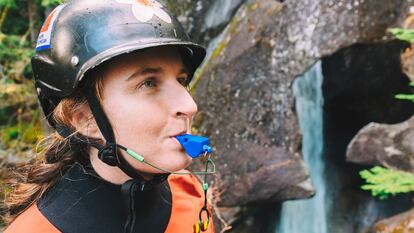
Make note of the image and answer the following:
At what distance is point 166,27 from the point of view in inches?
63.7

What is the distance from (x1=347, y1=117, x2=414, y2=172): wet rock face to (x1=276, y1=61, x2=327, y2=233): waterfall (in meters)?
1.64

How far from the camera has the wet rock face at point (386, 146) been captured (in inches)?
183

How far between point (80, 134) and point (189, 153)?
0.47 meters

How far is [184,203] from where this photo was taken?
1917 mm

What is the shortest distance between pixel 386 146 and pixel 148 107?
4.26 meters

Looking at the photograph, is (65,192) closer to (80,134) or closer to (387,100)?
(80,134)

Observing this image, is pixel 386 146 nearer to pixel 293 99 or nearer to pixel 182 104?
pixel 293 99

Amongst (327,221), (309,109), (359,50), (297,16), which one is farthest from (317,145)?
(297,16)

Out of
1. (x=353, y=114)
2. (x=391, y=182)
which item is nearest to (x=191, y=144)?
(x=391, y=182)

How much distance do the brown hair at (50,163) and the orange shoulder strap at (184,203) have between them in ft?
1.49

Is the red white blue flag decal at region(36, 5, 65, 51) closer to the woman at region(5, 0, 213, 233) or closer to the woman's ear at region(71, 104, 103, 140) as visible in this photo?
the woman at region(5, 0, 213, 233)

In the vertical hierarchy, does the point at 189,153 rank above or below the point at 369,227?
above

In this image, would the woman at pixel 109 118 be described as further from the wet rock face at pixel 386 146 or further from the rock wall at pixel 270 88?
the rock wall at pixel 270 88

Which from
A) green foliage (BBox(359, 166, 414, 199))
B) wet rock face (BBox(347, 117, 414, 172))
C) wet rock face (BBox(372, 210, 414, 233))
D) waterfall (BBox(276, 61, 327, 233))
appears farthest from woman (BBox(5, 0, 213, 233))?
waterfall (BBox(276, 61, 327, 233))
